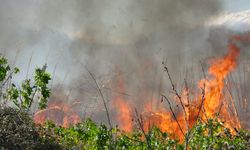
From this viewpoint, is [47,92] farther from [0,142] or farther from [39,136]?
[0,142]

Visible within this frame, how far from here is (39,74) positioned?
16.6 m

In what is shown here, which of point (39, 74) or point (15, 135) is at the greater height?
point (39, 74)

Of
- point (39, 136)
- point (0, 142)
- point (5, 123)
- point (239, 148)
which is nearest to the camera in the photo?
point (239, 148)

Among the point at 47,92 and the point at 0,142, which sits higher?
the point at 47,92

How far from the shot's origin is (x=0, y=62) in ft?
55.0

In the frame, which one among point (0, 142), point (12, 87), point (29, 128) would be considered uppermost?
point (12, 87)

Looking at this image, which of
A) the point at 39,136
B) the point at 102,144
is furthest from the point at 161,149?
the point at 39,136

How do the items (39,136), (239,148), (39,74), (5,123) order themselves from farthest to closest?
1. (39,74)
2. (39,136)
3. (5,123)
4. (239,148)

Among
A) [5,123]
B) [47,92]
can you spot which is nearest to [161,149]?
[5,123]

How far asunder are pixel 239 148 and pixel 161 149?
3.42 metres

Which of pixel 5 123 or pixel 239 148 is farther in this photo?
pixel 5 123

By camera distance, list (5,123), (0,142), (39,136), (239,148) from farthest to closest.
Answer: (39,136), (5,123), (0,142), (239,148)

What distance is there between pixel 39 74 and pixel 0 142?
17.1ft

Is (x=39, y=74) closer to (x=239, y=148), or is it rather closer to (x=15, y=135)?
(x=15, y=135)
